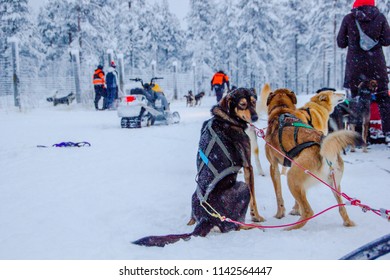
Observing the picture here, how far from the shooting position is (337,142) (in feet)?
8.84

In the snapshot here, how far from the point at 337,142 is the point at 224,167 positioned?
0.93 metres

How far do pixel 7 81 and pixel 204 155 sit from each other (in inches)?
628

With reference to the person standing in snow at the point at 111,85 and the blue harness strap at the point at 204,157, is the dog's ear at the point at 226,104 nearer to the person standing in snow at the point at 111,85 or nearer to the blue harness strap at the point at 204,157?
the blue harness strap at the point at 204,157

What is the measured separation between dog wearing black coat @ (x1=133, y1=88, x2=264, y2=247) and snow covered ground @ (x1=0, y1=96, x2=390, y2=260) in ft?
0.54

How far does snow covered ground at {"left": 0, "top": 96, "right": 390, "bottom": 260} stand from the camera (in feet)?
8.43

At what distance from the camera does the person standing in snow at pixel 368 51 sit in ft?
19.7

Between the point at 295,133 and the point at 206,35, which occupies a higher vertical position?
the point at 206,35

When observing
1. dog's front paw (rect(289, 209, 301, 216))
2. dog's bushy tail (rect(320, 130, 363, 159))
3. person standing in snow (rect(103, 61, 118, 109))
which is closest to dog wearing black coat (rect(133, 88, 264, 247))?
dog's front paw (rect(289, 209, 301, 216))

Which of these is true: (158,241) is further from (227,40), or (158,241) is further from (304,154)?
(227,40)

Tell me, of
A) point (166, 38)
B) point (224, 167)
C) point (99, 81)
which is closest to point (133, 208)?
point (224, 167)

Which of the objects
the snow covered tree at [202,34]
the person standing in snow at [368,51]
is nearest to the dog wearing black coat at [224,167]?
the person standing in snow at [368,51]

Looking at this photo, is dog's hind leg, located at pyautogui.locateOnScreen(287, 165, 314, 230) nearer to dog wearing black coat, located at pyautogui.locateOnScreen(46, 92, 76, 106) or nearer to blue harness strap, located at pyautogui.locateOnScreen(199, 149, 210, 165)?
blue harness strap, located at pyautogui.locateOnScreen(199, 149, 210, 165)

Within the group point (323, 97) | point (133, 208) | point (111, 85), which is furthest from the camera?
point (111, 85)

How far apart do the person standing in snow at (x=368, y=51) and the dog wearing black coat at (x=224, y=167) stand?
154 inches
